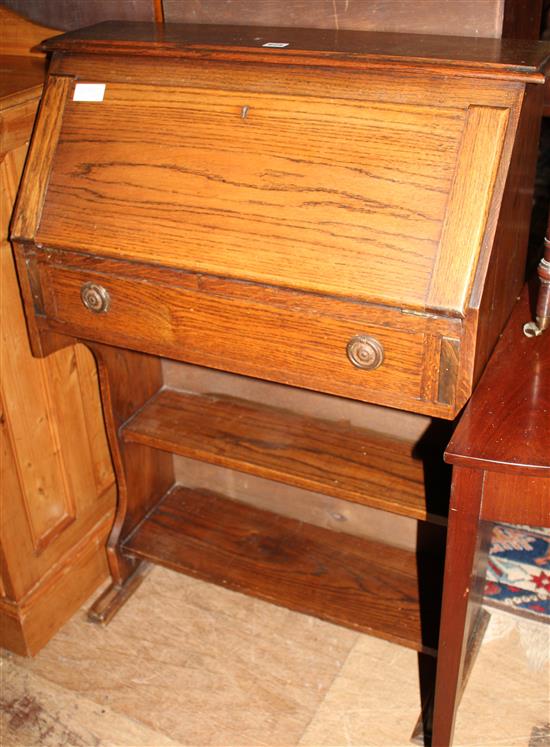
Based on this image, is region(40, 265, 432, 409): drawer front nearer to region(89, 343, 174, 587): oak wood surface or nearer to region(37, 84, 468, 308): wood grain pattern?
region(37, 84, 468, 308): wood grain pattern

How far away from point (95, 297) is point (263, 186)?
400 millimetres

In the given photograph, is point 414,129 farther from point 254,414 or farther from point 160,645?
point 160,645

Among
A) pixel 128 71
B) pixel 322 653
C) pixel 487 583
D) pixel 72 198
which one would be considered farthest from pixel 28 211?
pixel 487 583

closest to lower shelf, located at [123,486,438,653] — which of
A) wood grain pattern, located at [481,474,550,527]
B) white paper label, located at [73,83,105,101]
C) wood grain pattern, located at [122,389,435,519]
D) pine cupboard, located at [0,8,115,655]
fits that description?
pine cupboard, located at [0,8,115,655]

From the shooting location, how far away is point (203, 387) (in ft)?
6.84

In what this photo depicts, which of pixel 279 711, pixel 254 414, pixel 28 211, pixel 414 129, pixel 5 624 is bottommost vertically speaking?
pixel 279 711

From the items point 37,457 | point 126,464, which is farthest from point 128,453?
point 37,457

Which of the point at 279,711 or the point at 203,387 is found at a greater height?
the point at 203,387

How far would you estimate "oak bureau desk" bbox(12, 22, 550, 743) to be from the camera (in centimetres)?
121

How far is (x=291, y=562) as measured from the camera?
1.98 m

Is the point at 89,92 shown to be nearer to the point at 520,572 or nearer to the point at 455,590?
the point at 455,590

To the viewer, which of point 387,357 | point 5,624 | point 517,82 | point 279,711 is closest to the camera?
point 517,82

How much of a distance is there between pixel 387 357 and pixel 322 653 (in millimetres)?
954

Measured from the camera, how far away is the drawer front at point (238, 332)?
130cm
